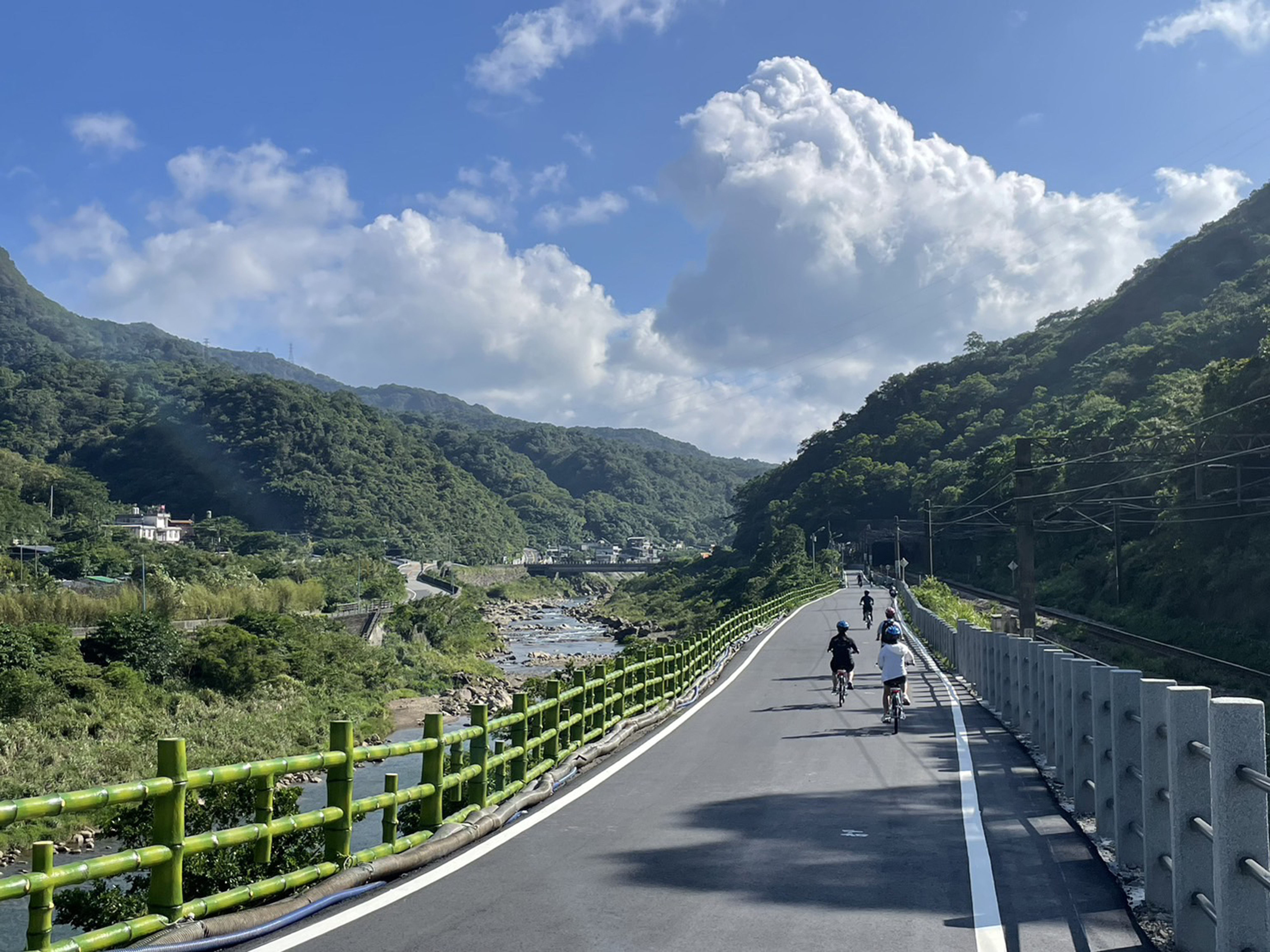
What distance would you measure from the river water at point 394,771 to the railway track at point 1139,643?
1553 centimetres

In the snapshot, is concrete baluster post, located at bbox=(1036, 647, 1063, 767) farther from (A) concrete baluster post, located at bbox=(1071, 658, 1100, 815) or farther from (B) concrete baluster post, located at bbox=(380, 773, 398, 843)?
(B) concrete baluster post, located at bbox=(380, 773, 398, 843)

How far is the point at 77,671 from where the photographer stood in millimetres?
40188

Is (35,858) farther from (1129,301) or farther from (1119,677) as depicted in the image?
(1129,301)

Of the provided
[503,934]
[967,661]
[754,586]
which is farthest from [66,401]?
[503,934]

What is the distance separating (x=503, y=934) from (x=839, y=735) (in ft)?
34.5

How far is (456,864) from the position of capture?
805 cm

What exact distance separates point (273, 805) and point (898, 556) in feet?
247

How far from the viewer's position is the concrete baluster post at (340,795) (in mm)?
7340

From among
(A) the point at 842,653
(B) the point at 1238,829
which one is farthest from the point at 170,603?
(B) the point at 1238,829

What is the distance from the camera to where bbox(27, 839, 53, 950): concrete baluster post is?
4.96m

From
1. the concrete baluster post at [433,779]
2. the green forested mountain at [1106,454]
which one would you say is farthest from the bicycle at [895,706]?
the green forested mountain at [1106,454]

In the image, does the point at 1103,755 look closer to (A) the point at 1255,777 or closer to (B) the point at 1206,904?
(B) the point at 1206,904

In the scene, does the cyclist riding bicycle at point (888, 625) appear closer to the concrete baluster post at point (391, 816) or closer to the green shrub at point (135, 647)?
the concrete baluster post at point (391, 816)

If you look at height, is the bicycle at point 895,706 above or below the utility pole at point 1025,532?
below
